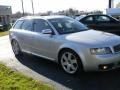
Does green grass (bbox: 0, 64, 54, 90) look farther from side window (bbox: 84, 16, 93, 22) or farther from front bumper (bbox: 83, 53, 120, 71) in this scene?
side window (bbox: 84, 16, 93, 22)

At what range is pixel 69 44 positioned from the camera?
241 inches

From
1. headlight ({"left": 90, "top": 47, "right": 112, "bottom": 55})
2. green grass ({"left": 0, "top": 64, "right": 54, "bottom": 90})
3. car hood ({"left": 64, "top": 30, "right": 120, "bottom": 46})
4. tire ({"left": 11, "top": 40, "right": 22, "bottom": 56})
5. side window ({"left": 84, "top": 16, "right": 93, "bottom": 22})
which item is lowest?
green grass ({"left": 0, "top": 64, "right": 54, "bottom": 90})

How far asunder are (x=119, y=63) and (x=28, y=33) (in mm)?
3336

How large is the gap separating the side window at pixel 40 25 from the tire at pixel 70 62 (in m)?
1.18

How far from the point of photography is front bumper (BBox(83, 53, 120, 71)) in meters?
5.63

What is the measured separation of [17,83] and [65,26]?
232 centimetres

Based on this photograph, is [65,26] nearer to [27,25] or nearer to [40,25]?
[40,25]

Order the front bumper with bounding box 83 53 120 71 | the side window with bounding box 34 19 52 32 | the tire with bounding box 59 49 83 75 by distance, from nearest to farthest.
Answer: the front bumper with bounding box 83 53 120 71
the tire with bounding box 59 49 83 75
the side window with bounding box 34 19 52 32

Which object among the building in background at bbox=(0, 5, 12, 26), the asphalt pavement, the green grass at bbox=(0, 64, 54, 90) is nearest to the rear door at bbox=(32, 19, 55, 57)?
the asphalt pavement

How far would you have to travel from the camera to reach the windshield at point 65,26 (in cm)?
695

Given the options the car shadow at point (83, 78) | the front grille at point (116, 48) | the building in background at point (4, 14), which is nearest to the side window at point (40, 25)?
the car shadow at point (83, 78)

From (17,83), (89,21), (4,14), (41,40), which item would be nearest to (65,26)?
(41,40)

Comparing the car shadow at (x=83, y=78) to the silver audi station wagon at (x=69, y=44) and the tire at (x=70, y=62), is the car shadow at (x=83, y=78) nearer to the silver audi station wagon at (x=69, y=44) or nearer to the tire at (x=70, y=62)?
the tire at (x=70, y=62)

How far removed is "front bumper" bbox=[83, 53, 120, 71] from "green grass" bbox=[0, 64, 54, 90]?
1060 mm
